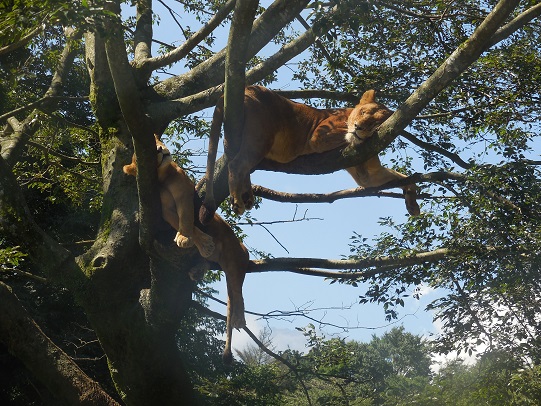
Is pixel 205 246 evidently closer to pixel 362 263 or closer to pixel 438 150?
pixel 362 263

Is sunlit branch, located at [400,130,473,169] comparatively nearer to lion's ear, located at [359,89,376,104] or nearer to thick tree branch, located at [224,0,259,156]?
lion's ear, located at [359,89,376,104]

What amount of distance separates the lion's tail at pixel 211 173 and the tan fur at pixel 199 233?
0.20 meters

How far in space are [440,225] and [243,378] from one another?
→ 23.3 ft

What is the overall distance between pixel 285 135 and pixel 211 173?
1154 millimetres

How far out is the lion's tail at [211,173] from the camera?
612cm

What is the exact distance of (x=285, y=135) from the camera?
23.0 feet

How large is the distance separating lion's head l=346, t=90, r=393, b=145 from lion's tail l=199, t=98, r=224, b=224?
131 cm

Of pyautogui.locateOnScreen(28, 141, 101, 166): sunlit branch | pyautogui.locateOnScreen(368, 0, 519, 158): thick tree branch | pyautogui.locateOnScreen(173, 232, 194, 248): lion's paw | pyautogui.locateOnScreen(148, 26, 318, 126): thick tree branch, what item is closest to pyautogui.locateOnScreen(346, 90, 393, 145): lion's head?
pyautogui.locateOnScreen(368, 0, 519, 158): thick tree branch

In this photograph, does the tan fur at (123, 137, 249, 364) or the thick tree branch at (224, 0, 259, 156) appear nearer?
the thick tree branch at (224, 0, 259, 156)

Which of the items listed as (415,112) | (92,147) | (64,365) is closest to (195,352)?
(92,147)

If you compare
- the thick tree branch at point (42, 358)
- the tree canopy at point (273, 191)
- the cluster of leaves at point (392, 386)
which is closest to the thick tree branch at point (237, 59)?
the tree canopy at point (273, 191)

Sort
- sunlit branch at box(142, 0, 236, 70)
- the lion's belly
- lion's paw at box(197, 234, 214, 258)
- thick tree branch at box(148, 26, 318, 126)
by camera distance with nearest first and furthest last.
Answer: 1. lion's paw at box(197, 234, 214, 258)
2. thick tree branch at box(148, 26, 318, 126)
3. the lion's belly
4. sunlit branch at box(142, 0, 236, 70)

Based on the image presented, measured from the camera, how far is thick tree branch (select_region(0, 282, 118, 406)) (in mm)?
6348

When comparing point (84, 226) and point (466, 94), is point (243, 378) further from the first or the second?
point (466, 94)
